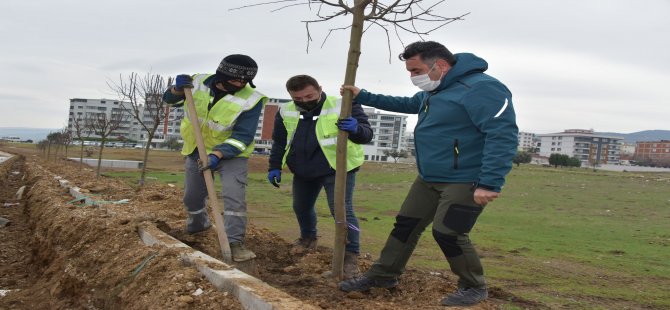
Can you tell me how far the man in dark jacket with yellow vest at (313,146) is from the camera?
15.2 ft

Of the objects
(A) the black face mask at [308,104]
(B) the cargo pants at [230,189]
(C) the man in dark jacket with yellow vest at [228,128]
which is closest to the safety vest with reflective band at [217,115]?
(C) the man in dark jacket with yellow vest at [228,128]

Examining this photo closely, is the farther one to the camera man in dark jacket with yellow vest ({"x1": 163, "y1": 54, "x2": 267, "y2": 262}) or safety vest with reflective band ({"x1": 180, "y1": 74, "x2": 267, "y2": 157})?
safety vest with reflective band ({"x1": 180, "y1": 74, "x2": 267, "y2": 157})

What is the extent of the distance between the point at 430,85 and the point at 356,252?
162 centimetres

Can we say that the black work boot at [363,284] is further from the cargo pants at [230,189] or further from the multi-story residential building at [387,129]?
the multi-story residential building at [387,129]

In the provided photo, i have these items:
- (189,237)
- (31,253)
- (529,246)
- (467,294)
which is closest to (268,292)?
(467,294)

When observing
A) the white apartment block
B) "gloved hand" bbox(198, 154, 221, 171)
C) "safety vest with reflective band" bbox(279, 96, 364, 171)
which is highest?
the white apartment block

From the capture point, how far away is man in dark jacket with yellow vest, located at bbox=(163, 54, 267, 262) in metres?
4.68

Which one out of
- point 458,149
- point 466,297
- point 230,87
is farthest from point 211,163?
point 466,297

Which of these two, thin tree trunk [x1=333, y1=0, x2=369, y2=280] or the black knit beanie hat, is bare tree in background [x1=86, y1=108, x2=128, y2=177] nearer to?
the black knit beanie hat

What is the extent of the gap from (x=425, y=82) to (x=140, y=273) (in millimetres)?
2435

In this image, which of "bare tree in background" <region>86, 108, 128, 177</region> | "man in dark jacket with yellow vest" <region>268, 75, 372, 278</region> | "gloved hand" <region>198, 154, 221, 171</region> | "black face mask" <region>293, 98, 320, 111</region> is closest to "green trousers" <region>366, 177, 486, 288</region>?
"man in dark jacket with yellow vest" <region>268, 75, 372, 278</region>

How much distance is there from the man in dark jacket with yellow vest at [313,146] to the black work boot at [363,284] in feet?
1.54

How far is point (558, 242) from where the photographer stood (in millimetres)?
9914

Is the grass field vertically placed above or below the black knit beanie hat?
below
